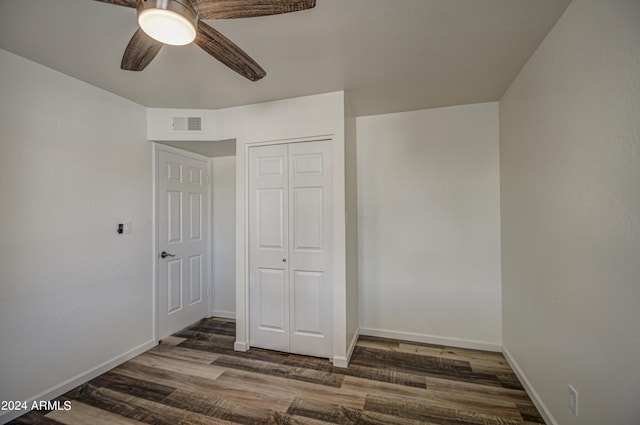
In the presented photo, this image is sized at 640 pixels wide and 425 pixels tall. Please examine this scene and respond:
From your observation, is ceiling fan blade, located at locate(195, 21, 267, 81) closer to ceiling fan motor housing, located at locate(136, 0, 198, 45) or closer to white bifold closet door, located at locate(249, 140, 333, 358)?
ceiling fan motor housing, located at locate(136, 0, 198, 45)

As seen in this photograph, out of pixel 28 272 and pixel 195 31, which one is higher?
pixel 195 31

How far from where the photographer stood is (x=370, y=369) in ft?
7.50

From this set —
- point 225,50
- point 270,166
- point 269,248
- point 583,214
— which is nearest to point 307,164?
point 270,166

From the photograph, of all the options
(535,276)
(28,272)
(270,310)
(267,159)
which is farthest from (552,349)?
(28,272)

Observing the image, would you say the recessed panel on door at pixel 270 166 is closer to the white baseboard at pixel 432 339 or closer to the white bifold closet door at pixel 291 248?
the white bifold closet door at pixel 291 248

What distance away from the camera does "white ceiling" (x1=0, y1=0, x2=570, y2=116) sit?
1.43 metres

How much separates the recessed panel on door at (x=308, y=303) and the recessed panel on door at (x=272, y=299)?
14cm

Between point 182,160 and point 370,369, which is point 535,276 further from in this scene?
point 182,160

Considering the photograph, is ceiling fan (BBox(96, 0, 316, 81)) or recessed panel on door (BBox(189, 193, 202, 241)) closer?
ceiling fan (BBox(96, 0, 316, 81))

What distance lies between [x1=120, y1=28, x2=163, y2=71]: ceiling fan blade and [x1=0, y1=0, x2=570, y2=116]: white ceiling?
25cm

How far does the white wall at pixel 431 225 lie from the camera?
102 inches

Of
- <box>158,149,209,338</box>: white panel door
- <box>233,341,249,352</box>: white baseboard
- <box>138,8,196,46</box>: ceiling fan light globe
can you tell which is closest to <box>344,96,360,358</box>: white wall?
<box>233,341,249,352</box>: white baseboard

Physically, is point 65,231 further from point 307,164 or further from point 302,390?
point 302,390

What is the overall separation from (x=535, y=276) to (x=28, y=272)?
3.65 metres
